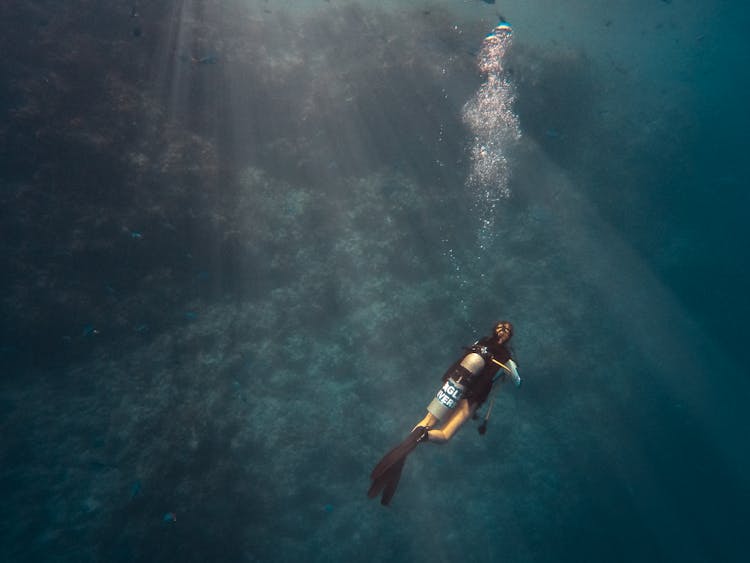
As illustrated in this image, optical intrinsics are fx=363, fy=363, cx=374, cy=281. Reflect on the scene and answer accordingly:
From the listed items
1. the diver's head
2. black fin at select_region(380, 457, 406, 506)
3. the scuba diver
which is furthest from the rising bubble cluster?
black fin at select_region(380, 457, 406, 506)

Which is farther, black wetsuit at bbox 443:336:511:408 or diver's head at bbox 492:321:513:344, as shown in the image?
diver's head at bbox 492:321:513:344

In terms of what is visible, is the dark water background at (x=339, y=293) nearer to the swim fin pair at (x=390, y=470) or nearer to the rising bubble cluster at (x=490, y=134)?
the rising bubble cluster at (x=490, y=134)

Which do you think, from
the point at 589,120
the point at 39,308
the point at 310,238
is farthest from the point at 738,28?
the point at 39,308

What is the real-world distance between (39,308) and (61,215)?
7.66ft

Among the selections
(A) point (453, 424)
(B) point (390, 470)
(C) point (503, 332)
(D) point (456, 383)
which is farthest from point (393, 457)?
(C) point (503, 332)

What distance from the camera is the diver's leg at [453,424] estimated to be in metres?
5.34

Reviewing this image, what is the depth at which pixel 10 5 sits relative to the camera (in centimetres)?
995

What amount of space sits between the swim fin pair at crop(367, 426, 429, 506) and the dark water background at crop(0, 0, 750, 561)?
18.0 feet

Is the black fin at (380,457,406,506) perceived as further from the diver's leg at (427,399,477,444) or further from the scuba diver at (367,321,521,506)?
the diver's leg at (427,399,477,444)

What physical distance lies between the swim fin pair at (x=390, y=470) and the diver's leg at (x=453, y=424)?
25cm

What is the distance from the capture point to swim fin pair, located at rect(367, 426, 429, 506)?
16.3ft

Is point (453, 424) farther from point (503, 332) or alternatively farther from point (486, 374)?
point (503, 332)

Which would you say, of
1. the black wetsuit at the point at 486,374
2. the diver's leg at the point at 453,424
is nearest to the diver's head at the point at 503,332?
the black wetsuit at the point at 486,374

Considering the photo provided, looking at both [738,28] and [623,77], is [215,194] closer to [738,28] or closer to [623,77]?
[623,77]
